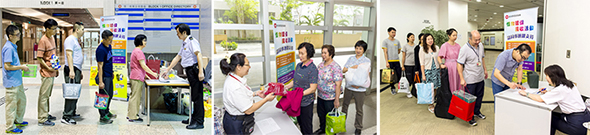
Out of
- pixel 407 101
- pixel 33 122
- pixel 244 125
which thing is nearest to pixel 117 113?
pixel 33 122

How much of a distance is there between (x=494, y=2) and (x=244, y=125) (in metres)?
7.38

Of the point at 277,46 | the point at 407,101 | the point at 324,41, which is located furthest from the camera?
the point at 407,101

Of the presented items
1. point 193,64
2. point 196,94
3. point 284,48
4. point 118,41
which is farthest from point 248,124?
point 118,41

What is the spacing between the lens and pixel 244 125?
6.26ft

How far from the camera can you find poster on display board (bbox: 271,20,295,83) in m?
1.86

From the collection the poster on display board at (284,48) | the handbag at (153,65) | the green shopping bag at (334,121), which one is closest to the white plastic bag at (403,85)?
the green shopping bag at (334,121)

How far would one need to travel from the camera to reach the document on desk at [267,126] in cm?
200

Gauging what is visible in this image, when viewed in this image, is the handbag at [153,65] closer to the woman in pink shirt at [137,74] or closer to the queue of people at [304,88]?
the woman in pink shirt at [137,74]

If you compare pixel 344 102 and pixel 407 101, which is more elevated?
pixel 344 102

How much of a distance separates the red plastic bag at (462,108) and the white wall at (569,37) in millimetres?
1504

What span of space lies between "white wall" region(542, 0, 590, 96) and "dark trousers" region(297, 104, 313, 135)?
390 cm

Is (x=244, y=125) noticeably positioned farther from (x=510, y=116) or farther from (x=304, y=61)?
Answer: (x=510, y=116)

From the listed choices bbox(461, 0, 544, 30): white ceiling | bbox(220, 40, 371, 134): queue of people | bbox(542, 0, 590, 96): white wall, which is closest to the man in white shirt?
bbox(220, 40, 371, 134): queue of people

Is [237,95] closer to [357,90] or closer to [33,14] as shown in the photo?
[357,90]
